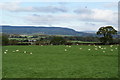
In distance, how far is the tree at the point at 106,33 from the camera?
38731 mm

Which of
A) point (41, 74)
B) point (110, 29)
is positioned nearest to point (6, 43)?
point (110, 29)

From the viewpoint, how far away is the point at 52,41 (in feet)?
127

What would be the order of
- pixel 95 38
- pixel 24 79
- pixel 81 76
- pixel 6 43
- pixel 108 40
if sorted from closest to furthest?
pixel 24 79 → pixel 81 76 → pixel 6 43 → pixel 108 40 → pixel 95 38

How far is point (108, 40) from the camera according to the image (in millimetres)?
38531

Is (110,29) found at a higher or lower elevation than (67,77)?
higher

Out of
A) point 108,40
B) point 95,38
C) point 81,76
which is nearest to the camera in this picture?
point 81,76

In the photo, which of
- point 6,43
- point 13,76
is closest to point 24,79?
point 13,76

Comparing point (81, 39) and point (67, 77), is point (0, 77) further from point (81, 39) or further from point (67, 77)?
point (81, 39)

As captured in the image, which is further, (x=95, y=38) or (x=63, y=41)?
(x=95, y=38)

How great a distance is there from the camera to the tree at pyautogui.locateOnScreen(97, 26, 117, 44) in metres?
38.7

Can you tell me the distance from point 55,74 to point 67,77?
75 centimetres

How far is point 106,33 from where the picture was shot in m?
39.5

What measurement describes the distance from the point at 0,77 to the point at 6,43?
89.3 feet

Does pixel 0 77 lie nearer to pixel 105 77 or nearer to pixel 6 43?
pixel 105 77
